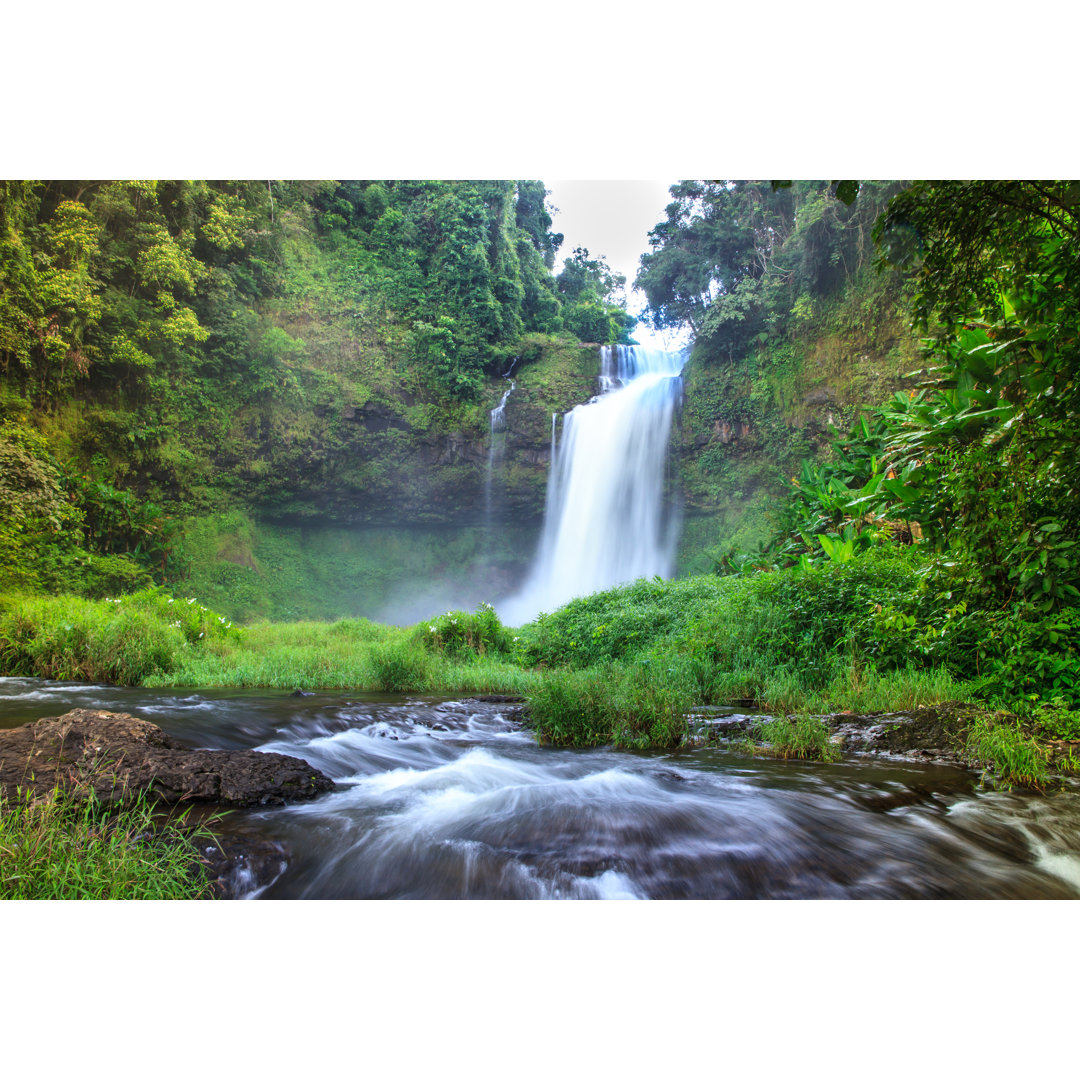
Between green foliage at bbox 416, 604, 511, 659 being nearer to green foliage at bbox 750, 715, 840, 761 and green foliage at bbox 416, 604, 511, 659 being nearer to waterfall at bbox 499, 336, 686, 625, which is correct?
green foliage at bbox 750, 715, 840, 761

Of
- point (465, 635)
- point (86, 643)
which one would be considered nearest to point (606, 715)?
point (465, 635)

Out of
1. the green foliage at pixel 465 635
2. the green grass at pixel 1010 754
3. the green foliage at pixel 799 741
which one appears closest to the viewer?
the green grass at pixel 1010 754

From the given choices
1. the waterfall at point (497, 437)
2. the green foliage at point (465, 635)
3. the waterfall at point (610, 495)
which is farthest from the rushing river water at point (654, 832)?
the waterfall at point (497, 437)

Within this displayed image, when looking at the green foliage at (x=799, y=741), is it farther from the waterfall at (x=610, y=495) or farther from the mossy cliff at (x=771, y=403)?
the waterfall at (x=610, y=495)

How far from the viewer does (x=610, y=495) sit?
12.7 metres

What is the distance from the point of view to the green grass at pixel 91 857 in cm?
174

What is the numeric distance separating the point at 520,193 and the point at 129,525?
9.01 metres

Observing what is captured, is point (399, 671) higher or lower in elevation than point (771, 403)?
lower

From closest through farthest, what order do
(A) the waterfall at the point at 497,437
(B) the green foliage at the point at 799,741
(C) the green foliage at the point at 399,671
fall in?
(B) the green foliage at the point at 799,741, (C) the green foliage at the point at 399,671, (A) the waterfall at the point at 497,437

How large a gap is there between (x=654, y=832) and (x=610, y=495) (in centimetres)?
1066

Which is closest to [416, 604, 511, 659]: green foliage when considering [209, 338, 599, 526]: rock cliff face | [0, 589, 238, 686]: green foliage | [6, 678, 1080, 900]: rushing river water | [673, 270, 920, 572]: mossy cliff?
[0, 589, 238, 686]: green foliage

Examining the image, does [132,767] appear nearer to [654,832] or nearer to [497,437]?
[654,832]

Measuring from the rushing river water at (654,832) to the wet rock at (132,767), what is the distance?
0.14 m
